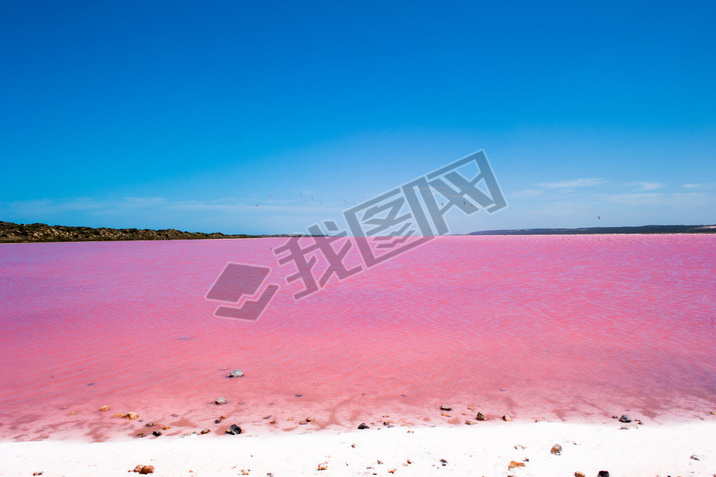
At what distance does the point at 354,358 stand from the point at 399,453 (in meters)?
3.26

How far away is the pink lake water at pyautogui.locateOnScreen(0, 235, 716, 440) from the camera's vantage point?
4730 millimetres

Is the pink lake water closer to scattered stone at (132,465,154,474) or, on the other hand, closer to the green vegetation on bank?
scattered stone at (132,465,154,474)

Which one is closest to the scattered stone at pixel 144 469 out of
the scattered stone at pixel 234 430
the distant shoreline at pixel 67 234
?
the scattered stone at pixel 234 430

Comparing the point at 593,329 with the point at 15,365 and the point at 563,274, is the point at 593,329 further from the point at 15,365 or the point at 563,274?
the point at 15,365

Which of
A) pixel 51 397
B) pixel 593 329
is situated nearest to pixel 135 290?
pixel 51 397

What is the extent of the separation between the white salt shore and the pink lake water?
47 cm

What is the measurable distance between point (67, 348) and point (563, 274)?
56.7 feet

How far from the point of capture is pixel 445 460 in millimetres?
3373

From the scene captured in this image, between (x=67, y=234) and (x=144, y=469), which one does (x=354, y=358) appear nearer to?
(x=144, y=469)

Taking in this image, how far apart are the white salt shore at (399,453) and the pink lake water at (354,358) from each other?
1.54ft

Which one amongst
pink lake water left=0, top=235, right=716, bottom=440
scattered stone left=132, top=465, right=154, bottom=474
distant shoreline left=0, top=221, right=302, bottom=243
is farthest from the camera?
distant shoreline left=0, top=221, right=302, bottom=243

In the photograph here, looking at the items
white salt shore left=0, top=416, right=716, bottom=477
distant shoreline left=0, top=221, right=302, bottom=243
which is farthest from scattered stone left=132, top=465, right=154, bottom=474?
distant shoreline left=0, top=221, right=302, bottom=243

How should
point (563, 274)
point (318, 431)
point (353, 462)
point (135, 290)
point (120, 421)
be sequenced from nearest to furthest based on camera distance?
point (353, 462) → point (318, 431) → point (120, 421) → point (135, 290) → point (563, 274)

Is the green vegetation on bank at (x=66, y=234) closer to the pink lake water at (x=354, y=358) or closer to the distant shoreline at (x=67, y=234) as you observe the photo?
the distant shoreline at (x=67, y=234)
